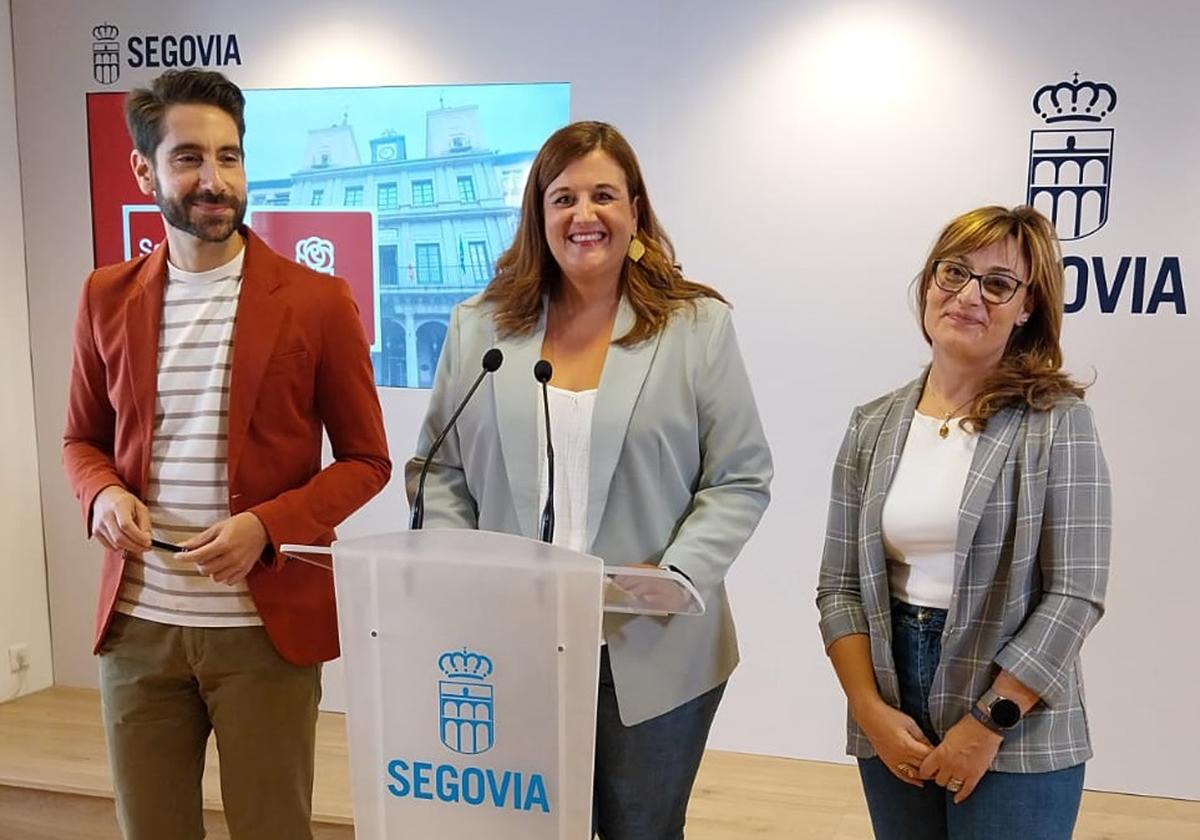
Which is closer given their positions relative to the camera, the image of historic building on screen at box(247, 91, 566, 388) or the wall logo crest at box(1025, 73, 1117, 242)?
the wall logo crest at box(1025, 73, 1117, 242)

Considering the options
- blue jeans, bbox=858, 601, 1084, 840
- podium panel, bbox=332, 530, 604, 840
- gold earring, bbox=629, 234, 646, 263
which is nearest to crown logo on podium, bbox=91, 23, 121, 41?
gold earring, bbox=629, 234, 646, 263

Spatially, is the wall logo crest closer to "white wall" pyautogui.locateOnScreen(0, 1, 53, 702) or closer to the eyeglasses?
the eyeglasses

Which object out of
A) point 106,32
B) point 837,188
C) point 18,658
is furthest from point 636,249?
point 18,658

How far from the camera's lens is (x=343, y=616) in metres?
1.33

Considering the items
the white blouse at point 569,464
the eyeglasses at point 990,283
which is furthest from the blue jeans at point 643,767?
the eyeglasses at point 990,283

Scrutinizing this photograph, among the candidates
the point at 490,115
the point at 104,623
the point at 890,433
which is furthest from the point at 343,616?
the point at 490,115

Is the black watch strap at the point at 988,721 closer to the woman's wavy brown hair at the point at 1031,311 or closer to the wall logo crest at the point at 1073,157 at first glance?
the woman's wavy brown hair at the point at 1031,311

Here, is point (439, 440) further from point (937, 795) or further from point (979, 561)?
point (937, 795)

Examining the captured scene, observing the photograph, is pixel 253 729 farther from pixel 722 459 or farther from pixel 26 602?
pixel 26 602

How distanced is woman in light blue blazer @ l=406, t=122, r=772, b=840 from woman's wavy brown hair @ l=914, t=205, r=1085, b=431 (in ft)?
1.10

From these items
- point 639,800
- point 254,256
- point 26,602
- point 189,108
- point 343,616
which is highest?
point 189,108

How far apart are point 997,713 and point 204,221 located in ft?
4.57

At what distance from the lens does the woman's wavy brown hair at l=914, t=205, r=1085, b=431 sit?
1562 mm

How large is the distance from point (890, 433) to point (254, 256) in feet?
3.48
